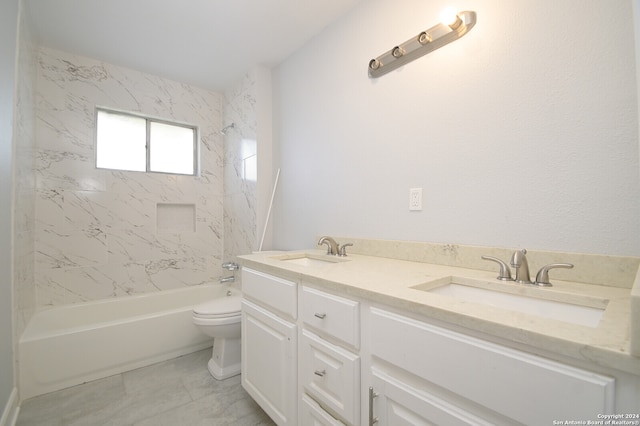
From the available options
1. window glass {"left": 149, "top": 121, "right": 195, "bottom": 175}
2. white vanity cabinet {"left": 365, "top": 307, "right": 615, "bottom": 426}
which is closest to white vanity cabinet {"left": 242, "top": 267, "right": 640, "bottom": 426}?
white vanity cabinet {"left": 365, "top": 307, "right": 615, "bottom": 426}

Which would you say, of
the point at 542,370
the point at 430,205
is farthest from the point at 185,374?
the point at 542,370

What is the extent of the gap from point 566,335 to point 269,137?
2.38 metres

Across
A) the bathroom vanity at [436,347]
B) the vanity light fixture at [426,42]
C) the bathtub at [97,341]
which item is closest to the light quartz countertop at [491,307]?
the bathroom vanity at [436,347]

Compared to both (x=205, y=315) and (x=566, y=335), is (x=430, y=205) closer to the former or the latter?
(x=566, y=335)

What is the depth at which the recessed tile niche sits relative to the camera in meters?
2.72

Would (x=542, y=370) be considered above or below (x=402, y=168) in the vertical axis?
below

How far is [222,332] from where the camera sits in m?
1.89

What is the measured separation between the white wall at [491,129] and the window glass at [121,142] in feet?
6.57

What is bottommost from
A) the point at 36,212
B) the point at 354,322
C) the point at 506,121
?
the point at 354,322

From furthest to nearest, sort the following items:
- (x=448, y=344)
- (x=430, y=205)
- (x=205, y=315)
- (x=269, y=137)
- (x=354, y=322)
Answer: (x=269, y=137)
(x=205, y=315)
(x=430, y=205)
(x=354, y=322)
(x=448, y=344)

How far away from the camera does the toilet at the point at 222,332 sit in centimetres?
187

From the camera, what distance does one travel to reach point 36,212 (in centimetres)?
213

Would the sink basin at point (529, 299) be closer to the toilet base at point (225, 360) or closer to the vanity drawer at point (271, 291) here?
the vanity drawer at point (271, 291)

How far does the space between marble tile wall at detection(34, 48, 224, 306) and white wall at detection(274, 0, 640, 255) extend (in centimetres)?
169
